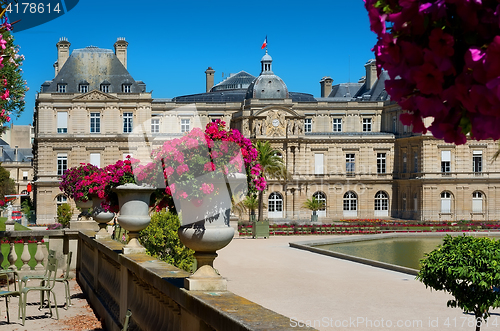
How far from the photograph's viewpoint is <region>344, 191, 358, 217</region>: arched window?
5381 centimetres

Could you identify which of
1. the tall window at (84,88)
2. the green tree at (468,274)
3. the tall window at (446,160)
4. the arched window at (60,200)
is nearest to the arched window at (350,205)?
the tall window at (446,160)

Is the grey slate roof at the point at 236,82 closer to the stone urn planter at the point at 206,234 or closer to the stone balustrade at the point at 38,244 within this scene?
the stone balustrade at the point at 38,244

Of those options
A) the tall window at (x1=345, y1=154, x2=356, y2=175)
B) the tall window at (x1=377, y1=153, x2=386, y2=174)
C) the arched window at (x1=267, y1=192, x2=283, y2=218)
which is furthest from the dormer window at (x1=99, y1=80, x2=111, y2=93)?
→ the tall window at (x1=377, y1=153, x2=386, y2=174)

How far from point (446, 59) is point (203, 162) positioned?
4199mm

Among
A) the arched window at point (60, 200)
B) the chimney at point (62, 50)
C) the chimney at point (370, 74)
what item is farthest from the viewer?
the chimney at point (370, 74)

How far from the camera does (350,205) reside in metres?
53.9

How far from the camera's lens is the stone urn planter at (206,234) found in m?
4.82

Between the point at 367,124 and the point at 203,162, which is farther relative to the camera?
the point at 367,124

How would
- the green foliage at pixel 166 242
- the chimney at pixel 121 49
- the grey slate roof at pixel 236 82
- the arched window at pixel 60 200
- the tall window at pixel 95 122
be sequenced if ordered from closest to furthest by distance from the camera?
the green foliage at pixel 166 242 < the arched window at pixel 60 200 < the tall window at pixel 95 122 < the chimney at pixel 121 49 < the grey slate roof at pixel 236 82

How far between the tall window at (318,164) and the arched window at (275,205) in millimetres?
4393

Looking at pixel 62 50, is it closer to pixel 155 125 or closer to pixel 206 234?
pixel 155 125

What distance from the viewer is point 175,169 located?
5703mm

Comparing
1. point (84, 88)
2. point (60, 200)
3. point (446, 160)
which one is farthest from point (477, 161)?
point (60, 200)

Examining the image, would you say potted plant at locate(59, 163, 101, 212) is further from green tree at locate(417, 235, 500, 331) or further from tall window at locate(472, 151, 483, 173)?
tall window at locate(472, 151, 483, 173)
